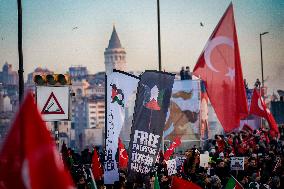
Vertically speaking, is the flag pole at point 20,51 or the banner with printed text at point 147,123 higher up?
the flag pole at point 20,51

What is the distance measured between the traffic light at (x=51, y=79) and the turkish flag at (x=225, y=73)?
2.54 metres

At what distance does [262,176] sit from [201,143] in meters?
17.5

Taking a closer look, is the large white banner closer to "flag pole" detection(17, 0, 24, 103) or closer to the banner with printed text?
the banner with printed text

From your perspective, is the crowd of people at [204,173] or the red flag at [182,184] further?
the crowd of people at [204,173]

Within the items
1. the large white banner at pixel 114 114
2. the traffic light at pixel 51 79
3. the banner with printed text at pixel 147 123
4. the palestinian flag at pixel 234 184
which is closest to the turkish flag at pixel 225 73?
the banner with printed text at pixel 147 123

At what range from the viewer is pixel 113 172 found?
1237cm

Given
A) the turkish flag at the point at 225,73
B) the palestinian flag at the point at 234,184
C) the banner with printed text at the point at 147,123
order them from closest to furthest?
the palestinian flag at the point at 234,184 → the banner with printed text at the point at 147,123 → the turkish flag at the point at 225,73

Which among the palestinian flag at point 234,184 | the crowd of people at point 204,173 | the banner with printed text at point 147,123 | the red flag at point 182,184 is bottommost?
the crowd of people at point 204,173

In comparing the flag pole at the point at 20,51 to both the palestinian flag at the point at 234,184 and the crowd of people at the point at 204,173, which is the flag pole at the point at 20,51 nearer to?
the crowd of people at the point at 204,173

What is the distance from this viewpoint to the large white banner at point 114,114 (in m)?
12.3

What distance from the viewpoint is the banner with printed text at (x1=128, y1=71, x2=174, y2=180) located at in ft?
38.1

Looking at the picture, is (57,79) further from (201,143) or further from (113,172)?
(201,143)

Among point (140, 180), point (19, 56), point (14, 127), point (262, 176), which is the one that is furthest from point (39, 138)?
point (262, 176)

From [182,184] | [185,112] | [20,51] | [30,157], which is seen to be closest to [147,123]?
[182,184]
